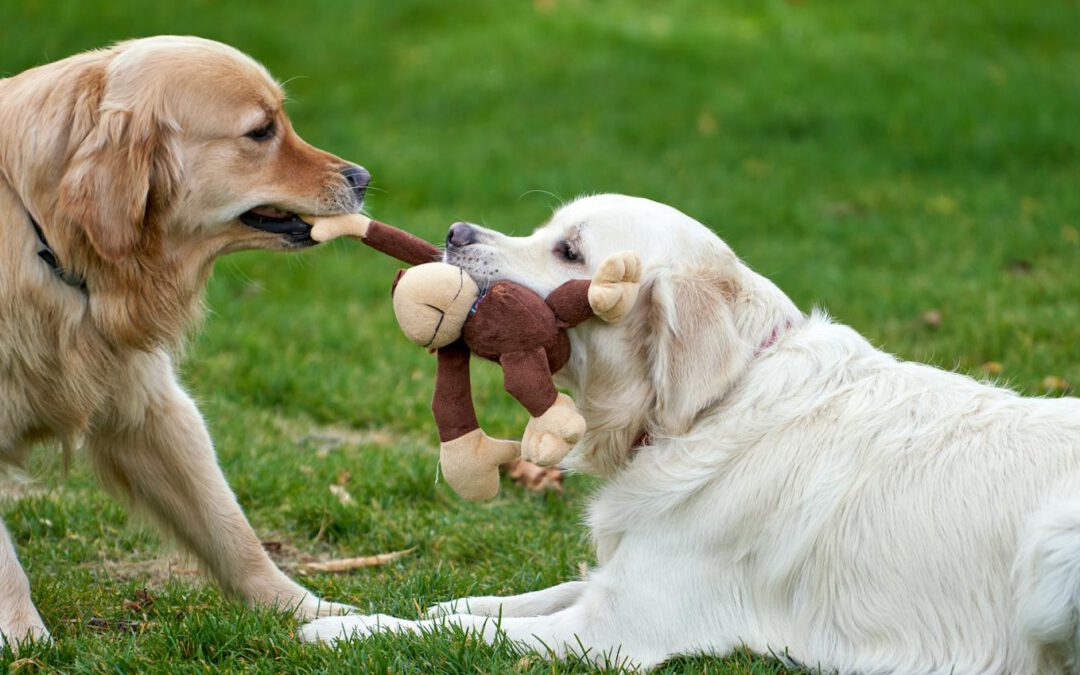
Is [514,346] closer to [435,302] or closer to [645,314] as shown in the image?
[435,302]

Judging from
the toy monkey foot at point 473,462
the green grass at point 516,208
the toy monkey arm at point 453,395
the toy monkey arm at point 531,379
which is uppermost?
the toy monkey arm at point 531,379

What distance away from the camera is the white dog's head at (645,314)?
350cm

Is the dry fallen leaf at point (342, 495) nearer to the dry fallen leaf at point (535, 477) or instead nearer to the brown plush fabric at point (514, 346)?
the dry fallen leaf at point (535, 477)

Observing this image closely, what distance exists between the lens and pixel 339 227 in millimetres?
4020

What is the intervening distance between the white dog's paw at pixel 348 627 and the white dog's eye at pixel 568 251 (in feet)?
3.93

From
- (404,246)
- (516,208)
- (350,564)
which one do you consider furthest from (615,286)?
(516,208)

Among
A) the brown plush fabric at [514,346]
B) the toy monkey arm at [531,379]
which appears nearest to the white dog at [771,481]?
the brown plush fabric at [514,346]

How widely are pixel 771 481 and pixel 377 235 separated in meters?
1.48

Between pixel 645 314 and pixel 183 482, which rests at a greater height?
pixel 645 314

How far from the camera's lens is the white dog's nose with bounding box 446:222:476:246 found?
3.74m

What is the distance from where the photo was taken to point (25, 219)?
12.2 ft

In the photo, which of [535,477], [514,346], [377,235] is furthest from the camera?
[535,477]

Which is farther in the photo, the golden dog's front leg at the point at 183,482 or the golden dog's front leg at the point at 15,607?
the golden dog's front leg at the point at 183,482

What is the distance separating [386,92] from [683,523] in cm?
1033
